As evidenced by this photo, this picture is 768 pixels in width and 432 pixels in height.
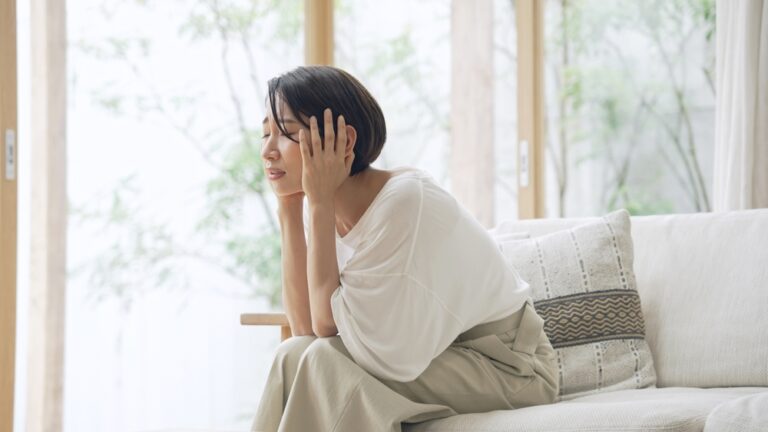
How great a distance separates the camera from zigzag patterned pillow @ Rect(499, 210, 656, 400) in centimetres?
227

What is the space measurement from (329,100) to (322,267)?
0.34m

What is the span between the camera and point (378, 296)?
1.79 m

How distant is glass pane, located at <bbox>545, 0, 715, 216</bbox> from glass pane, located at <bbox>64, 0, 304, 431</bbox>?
112 cm

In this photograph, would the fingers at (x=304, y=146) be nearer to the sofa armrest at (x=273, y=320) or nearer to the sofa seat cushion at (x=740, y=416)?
the sofa armrest at (x=273, y=320)

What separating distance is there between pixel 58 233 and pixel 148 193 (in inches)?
16.1

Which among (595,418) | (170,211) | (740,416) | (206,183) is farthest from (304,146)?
(206,183)

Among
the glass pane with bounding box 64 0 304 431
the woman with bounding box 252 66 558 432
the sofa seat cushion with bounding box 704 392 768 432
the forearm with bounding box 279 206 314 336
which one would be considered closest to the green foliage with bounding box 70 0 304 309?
the glass pane with bounding box 64 0 304 431

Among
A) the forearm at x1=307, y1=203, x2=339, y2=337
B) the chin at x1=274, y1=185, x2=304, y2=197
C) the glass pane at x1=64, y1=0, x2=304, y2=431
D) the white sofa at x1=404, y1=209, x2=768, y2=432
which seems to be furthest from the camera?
the glass pane at x1=64, y1=0, x2=304, y2=431

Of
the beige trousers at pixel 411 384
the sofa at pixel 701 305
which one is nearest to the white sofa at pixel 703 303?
the sofa at pixel 701 305

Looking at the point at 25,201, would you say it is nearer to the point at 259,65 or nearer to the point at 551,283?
the point at 259,65

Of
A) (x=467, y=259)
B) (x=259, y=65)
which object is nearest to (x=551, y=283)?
(x=467, y=259)

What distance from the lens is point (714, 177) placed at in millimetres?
3225

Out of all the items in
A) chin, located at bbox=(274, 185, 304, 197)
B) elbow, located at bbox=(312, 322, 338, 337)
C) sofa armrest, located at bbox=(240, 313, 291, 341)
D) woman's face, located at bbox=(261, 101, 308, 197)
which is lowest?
sofa armrest, located at bbox=(240, 313, 291, 341)

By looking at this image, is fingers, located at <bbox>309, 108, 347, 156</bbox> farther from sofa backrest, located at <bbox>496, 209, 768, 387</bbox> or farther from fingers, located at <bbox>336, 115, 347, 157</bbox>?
sofa backrest, located at <bbox>496, 209, 768, 387</bbox>
